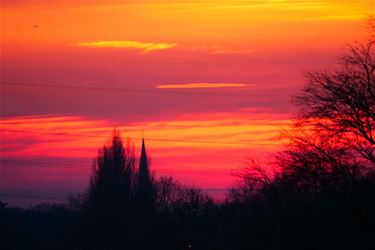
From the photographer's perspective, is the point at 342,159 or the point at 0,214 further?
the point at 0,214

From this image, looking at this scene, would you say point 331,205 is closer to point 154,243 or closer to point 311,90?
point 311,90

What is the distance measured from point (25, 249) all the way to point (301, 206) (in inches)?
3280

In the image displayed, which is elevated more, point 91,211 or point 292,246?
point 91,211

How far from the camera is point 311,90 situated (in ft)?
98.4

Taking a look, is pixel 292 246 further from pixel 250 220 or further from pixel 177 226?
pixel 177 226

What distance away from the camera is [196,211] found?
9150 centimetres

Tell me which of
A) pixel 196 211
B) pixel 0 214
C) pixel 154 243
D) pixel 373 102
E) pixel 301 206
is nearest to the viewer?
pixel 373 102

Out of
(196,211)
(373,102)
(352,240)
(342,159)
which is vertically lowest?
(352,240)

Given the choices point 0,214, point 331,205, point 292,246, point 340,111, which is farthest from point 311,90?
point 0,214

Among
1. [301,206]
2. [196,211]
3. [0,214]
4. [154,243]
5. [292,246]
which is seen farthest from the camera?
[0,214]

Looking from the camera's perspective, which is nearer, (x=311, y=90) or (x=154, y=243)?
(x=311, y=90)

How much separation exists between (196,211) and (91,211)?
37.9 ft

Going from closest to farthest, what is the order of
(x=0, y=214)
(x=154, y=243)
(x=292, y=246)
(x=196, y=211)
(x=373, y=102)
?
(x=373, y=102) → (x=292, y=246) → (x=154, y=243) → (x=196, y=211) → (x=0, y=214)

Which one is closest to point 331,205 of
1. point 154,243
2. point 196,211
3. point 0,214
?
point 154,243
